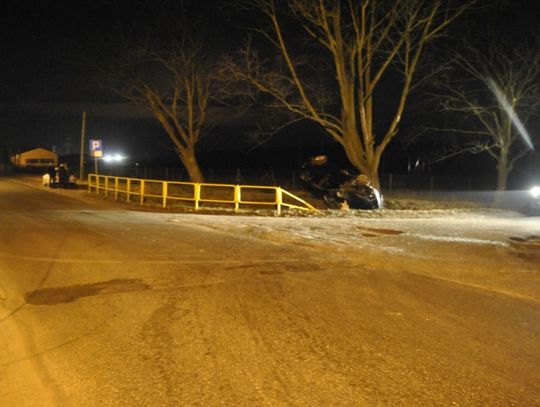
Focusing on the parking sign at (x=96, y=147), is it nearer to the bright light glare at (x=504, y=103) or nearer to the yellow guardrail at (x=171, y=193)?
the yellow guardrail at (x=171, y=193)

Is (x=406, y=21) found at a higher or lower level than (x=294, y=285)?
higher

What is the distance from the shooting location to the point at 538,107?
33406mm

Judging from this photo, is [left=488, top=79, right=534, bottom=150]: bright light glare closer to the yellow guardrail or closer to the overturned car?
the overturned car

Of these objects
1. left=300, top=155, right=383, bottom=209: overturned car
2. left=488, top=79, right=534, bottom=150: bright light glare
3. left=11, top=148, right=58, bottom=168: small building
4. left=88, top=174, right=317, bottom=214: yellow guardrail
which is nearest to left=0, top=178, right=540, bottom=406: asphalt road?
left=88, top=174, right=317, bottom=214: yellow guardrail

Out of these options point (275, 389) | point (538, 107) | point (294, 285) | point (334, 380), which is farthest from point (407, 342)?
point (538, 107)

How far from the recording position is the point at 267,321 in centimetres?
689

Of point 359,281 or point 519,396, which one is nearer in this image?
point 519,396

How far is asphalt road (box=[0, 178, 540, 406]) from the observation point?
4.93m

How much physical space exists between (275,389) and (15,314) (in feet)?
13.4

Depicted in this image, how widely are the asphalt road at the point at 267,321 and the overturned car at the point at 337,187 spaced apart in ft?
38.9

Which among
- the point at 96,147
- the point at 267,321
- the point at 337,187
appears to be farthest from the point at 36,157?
the point at 267,321

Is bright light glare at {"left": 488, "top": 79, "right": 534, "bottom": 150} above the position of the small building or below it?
above

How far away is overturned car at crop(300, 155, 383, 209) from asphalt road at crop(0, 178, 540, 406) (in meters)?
11.9

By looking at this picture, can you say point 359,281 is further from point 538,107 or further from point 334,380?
point 538,107
